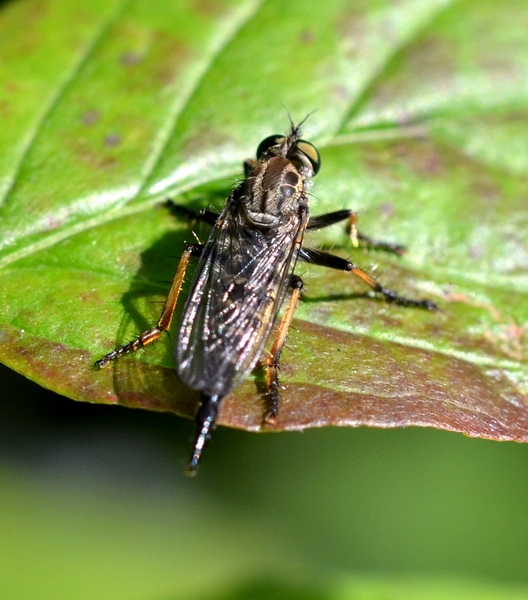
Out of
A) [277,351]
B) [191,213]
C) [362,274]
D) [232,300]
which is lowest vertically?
[277,351]

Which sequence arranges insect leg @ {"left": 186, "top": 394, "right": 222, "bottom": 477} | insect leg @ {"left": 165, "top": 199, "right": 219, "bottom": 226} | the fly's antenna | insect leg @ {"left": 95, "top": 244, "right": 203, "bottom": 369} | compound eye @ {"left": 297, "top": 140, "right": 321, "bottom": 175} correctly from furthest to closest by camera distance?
the fly's antenna → compound eye @ {"left": 297, "top": 140, "right": 321, "bottom": 175} → insect leg @ {"left": 165, "top": 199, "right": 219, "bottom": 226} → insect leg @ {"left": 95, "top": 244, "right": 203, "bottom": 369} → insect leg @ {"left": 186, "top": 394, "right": 222, "bottom": 477}

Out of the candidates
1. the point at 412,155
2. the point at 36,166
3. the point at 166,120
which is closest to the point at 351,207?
the point at 412,155

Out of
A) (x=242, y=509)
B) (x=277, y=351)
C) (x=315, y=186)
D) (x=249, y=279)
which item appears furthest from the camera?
(x=242, y=509)

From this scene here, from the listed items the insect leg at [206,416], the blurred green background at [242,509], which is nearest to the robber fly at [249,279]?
the insect leg at [206,416]

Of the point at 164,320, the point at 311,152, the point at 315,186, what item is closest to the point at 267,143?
the point at 311,152

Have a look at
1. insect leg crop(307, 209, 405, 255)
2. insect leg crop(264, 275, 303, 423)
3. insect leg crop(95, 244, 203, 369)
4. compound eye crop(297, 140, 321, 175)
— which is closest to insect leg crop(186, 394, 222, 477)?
insect leg crop(264, 275, 303, 423)

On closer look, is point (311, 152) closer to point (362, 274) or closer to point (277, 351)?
point (362, 274)

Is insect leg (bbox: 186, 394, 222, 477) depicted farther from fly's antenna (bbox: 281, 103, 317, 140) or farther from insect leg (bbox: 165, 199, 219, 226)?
fly's antenna (bbox: 281, 103, 317, 140)

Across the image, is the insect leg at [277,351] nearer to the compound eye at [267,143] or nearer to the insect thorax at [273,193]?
the insect thorax at [273,193]
